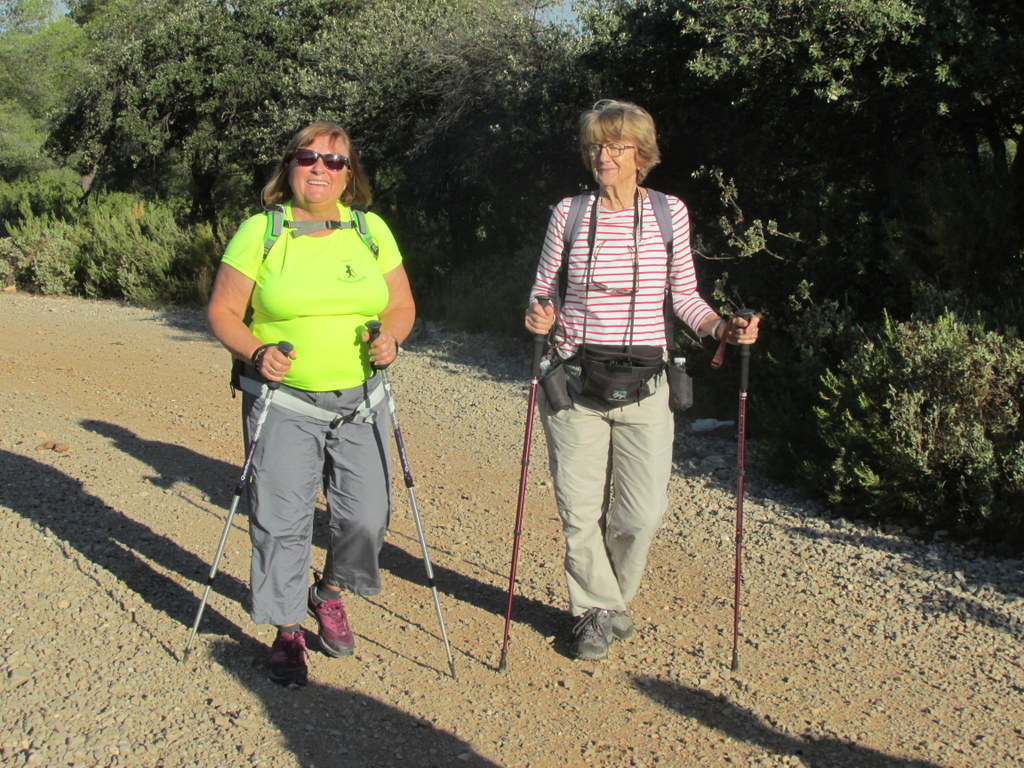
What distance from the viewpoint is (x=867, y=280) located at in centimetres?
779

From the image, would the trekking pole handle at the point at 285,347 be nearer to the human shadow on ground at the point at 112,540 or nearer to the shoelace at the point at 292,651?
the shoelace at the point at 292,651

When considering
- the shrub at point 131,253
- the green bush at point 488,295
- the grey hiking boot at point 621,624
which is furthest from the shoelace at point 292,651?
the shrub at point 131,253

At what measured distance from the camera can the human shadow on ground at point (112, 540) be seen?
15.8 feet

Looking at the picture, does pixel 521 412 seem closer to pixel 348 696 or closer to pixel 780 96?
pixel 780 96

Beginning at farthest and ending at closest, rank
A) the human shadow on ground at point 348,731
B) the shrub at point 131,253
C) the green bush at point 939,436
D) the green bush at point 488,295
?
the shrub at point 131,253 < the green bush at point 488,295 < the green bush at point 939,436 < the human shadow on ground at point 348,731

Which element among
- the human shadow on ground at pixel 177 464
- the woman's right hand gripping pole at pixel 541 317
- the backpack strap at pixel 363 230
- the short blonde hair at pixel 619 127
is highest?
the short blonde hair at pixel 619 127

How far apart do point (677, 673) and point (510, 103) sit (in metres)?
8.64

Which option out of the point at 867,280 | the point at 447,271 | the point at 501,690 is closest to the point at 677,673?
the point at 501,690

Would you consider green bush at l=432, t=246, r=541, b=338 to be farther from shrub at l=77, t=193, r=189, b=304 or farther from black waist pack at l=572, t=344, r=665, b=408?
black waist pack at l=572, t=344, r=665, b=408

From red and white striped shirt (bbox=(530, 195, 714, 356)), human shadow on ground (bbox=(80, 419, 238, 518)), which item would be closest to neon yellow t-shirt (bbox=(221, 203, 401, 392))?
red and white striped shirt (bbox=(530, 195, 714, 356))

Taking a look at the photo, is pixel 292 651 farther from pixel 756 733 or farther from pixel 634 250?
pixel 634 250

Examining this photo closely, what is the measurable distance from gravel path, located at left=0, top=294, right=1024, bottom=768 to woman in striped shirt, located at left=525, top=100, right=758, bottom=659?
1.32 feet

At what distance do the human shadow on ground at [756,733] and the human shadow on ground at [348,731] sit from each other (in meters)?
0.80

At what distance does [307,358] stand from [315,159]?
702mm
